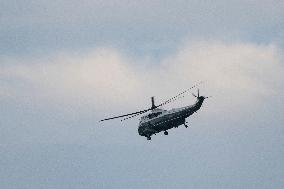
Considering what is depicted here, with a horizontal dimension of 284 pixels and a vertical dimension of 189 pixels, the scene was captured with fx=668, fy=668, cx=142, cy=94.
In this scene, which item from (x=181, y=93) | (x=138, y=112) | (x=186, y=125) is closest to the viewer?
(x=181, y=93)

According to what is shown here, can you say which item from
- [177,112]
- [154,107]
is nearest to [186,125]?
→ [177,112]

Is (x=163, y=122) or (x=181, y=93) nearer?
(x=181, y=93)

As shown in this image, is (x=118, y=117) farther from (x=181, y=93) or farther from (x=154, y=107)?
(x=181, y=93)

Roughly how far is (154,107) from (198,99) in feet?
55.3

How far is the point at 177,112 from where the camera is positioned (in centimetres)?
15288

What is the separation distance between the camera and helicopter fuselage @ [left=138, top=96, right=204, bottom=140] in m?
151

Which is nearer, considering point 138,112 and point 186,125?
point 186,125

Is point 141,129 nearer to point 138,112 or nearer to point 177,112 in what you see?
point 138,112

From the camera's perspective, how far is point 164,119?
156500 mm

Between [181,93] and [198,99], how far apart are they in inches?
339

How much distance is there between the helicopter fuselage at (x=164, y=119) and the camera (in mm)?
151000

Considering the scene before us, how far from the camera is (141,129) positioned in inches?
6476

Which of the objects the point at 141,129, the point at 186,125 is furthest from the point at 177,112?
the point at 141,129

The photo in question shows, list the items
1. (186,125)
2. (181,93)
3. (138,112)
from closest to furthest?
(181,93) < (186,125) < (138,112)
